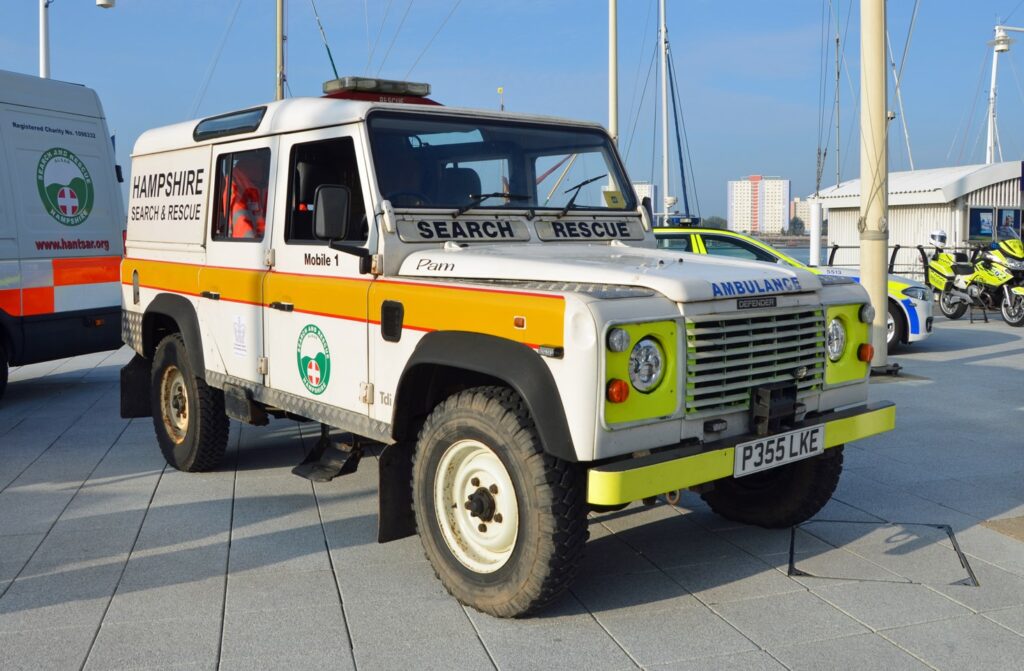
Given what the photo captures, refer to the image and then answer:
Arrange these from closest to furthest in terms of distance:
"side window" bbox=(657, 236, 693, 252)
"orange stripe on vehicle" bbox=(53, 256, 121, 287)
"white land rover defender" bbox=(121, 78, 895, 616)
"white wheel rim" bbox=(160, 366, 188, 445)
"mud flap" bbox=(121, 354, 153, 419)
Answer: "white land rover defender" bbox=(121, 78, 895, 616)
"white wheel rim" bbox=(160, 366, 188, 445)
"mud flap" bbox=(121, 354, 153, 419)
"orange stripe on vehicle" bbox=(53, 256, 121, 287)
"side window" bbox=(657, 236, 693, 252)

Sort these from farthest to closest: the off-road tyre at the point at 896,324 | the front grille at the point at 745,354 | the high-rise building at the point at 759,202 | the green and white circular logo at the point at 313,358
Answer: the high-rise building at the point at 759,202, the off-road tyre at the point at 896,324, the green and white circular logo at the point at 313,358, the front grille at the point at 745,354

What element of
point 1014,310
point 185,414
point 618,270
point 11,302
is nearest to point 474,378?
point 618,270

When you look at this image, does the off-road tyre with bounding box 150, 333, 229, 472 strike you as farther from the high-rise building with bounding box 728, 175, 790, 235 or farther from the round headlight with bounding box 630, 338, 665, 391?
the high-rise building with bounding box 728, 175, 790, 235

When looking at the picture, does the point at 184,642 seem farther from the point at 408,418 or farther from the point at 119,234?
the point at 119,234

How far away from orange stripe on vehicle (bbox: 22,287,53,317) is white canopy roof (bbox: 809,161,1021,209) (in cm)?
1668

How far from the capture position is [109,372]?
12367 mm

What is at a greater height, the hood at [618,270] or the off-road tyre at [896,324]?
the hood at [618,270]

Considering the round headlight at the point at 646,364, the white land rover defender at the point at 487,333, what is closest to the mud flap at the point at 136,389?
the white land rover defender at the point at 487,333

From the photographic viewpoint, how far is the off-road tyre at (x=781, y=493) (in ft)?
17.4

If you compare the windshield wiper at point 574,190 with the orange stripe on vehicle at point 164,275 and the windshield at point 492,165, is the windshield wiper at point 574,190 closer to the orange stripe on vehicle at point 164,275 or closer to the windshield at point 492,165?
the windshield at point 492,165

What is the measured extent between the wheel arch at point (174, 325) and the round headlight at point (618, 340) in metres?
3.65

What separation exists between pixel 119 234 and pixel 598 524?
724 cm

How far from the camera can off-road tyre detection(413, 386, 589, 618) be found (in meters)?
4.06

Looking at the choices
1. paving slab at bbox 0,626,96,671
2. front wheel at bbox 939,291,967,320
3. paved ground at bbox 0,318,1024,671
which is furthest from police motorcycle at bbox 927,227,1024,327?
paving slab at bbox 0,626,96,671
